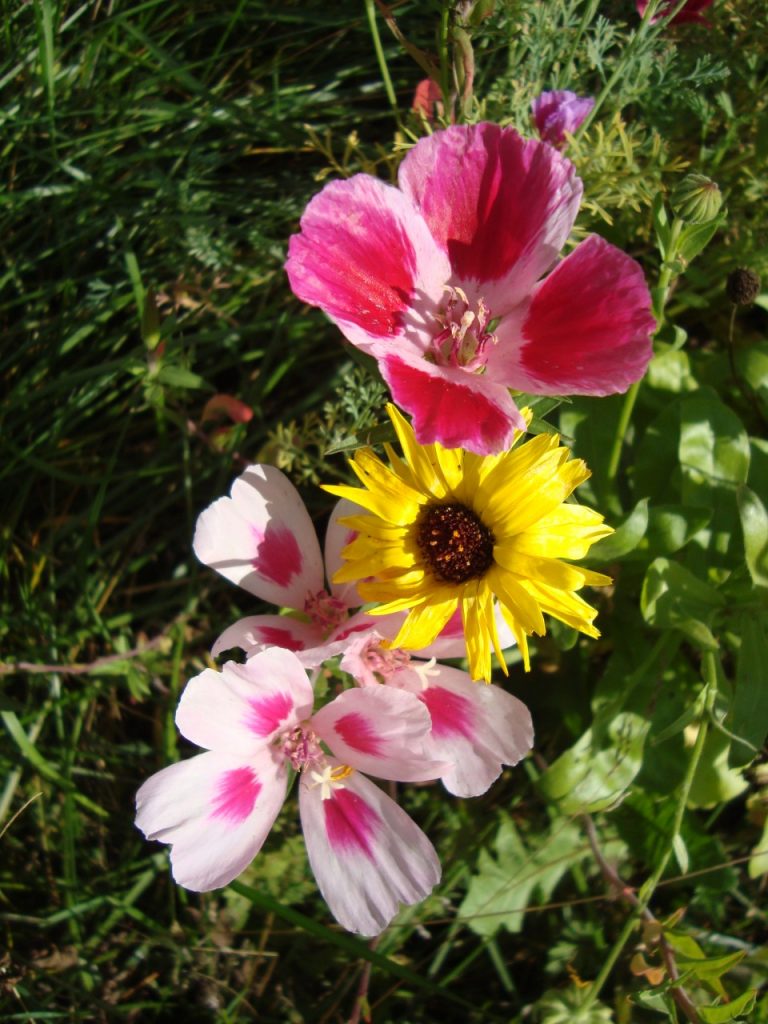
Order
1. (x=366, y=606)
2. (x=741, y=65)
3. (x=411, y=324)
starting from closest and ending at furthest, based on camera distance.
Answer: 1. (x=411, y=324)
2. (x=366, y=606)
3. (x=741, y=65)

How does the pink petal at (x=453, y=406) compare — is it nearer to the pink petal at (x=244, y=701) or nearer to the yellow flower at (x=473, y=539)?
the yellow flower at (x=473, y=539)

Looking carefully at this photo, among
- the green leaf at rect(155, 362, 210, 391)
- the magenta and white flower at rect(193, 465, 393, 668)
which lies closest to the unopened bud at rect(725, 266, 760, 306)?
the magenta and white flower at rect(193, 465, 393, 668)

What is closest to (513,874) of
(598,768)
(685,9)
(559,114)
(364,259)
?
(598,768)

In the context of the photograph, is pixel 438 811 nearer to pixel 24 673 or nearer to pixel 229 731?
pixel 229 731

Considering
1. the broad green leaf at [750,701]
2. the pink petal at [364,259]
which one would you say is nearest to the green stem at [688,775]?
the broad green leaf at [750,701]

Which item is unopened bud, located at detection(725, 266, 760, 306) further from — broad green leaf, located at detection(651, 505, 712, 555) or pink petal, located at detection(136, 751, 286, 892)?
pink petal, located at detection(136, 751, 286, 892)

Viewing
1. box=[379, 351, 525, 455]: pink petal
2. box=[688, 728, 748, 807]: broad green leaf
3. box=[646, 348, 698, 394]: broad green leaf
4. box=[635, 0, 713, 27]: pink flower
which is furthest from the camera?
box=[646, 348, 698, 394]: broad green leaf

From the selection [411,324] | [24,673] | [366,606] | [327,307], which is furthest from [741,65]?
[24,673]
